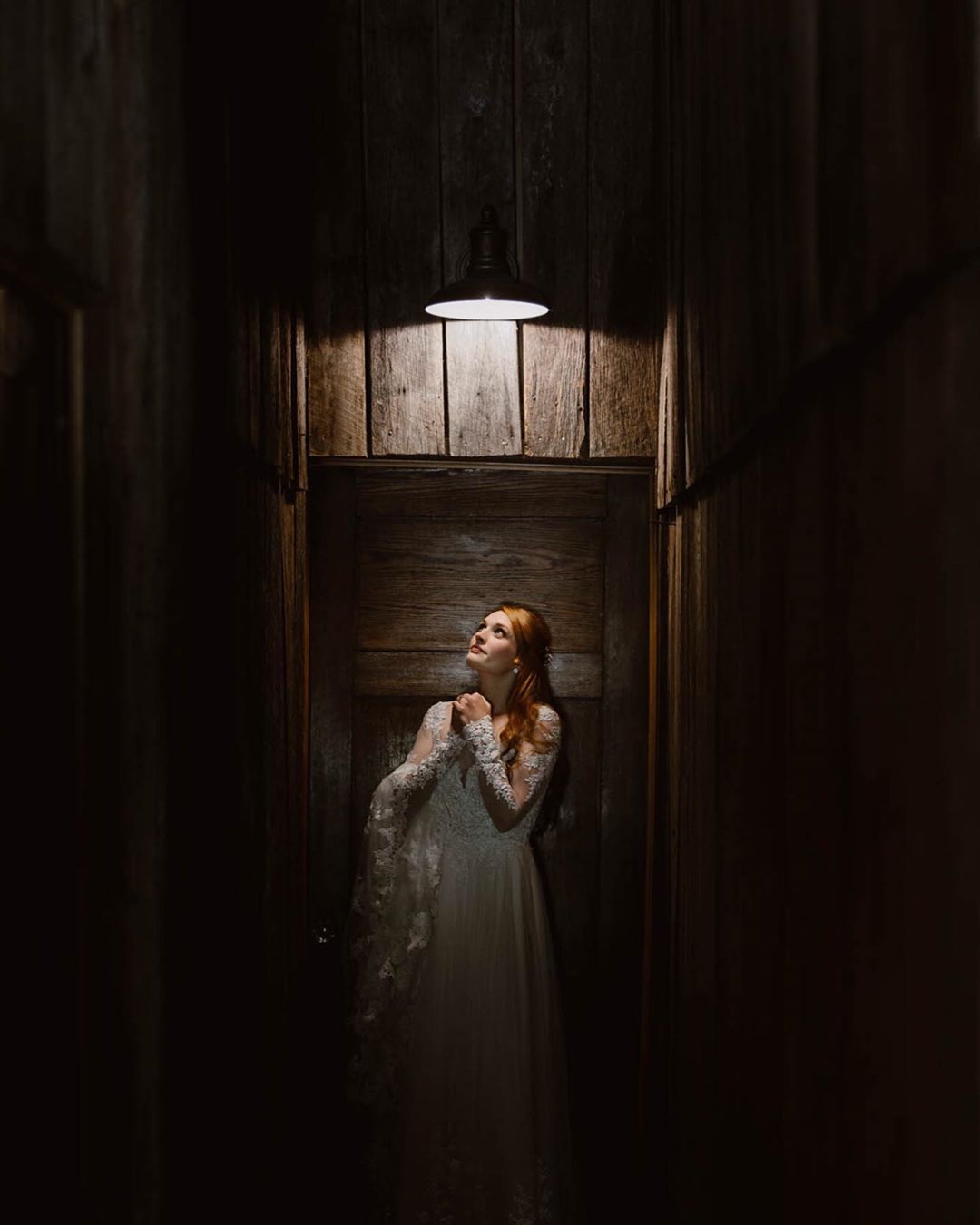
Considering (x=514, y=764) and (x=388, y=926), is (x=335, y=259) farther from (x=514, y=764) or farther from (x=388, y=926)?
(x=388, y=926)

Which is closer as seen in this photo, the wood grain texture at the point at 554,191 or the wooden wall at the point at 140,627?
the wooden wall at the point at 140,627

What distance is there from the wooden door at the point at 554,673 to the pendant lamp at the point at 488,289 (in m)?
0.61

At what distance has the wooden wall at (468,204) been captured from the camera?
14.1ft

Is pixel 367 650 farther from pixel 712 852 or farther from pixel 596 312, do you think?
pixel 712 852

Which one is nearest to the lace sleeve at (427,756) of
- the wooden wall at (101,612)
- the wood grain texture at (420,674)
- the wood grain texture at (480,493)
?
the wood grain texture at (420,674)

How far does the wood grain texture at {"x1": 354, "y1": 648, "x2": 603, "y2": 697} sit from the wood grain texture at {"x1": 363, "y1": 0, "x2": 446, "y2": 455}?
680mm

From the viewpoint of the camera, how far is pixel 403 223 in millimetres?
4309

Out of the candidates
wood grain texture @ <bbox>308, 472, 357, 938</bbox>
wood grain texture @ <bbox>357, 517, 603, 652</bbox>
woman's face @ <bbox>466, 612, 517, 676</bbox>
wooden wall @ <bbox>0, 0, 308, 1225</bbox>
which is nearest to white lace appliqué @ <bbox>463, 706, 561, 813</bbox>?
woman's face @ <bbox>466, 612, 517, 676</bbox>

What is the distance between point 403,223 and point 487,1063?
8.10ft

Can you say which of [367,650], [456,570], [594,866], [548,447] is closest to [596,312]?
[548,447]

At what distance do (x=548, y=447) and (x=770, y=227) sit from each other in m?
1.89

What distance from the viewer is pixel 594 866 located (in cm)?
462

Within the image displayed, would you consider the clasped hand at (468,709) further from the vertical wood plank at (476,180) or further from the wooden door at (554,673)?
the vertical wood plank at (476,180)

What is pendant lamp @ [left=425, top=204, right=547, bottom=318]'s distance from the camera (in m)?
3.95
